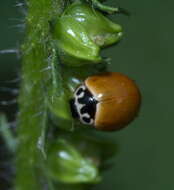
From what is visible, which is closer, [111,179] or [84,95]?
[84,95]

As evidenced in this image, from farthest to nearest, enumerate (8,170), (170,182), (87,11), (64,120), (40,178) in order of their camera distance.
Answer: (170,182), (8,170), (40,178), (64,120), (87,11)

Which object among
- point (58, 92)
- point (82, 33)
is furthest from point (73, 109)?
point (82, 33)

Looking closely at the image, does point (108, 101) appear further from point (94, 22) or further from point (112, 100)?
point (94, 22)

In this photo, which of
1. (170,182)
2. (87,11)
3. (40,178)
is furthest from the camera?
(170,182)

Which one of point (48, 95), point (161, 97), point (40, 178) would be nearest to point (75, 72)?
point (48, 95)

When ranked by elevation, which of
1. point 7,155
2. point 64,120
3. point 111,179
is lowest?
point 111,179

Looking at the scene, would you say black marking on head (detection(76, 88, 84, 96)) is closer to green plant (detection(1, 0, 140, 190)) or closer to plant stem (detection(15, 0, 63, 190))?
green plant (detection(1, 0, 140, 190))

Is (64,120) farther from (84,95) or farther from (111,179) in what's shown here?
(111,179)

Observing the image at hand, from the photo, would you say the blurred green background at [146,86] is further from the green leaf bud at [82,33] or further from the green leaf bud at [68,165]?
the green leaf bud at [82,33]
